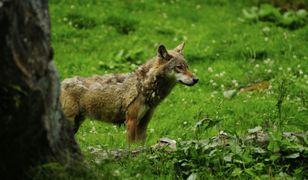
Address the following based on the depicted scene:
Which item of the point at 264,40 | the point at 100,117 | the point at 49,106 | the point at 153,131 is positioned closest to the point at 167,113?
the point at 153,131

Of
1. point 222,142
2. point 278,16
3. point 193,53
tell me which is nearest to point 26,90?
point 222,142

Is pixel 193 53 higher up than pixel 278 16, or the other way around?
pixel 278 16

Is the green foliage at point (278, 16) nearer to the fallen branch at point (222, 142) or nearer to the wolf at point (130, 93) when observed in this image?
the wolf at point (130, 93)

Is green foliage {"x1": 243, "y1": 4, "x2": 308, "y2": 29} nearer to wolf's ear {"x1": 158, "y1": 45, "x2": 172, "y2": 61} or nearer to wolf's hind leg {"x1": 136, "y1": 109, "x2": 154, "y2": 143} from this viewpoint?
wolf's ear {"x1": 158, "y1": 45, "x2": 172, "y2": 61}

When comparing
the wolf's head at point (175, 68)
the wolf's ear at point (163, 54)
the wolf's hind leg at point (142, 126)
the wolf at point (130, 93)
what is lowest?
the wolf's hind leg at point (142, 126)

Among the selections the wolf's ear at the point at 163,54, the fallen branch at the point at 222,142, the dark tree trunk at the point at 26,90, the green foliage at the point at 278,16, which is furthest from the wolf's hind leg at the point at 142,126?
the green foliage at the point at 278,16

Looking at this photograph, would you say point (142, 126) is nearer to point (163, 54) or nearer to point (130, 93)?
point (130, 93)

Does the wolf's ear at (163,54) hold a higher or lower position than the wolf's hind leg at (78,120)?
higher

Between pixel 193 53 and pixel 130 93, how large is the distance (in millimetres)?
6074

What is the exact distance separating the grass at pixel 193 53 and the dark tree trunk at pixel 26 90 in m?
4.44

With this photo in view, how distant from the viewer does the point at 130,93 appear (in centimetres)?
1092

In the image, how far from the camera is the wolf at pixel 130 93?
1080 centimetres

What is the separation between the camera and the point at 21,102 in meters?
5.90

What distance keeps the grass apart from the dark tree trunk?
14.6ft
